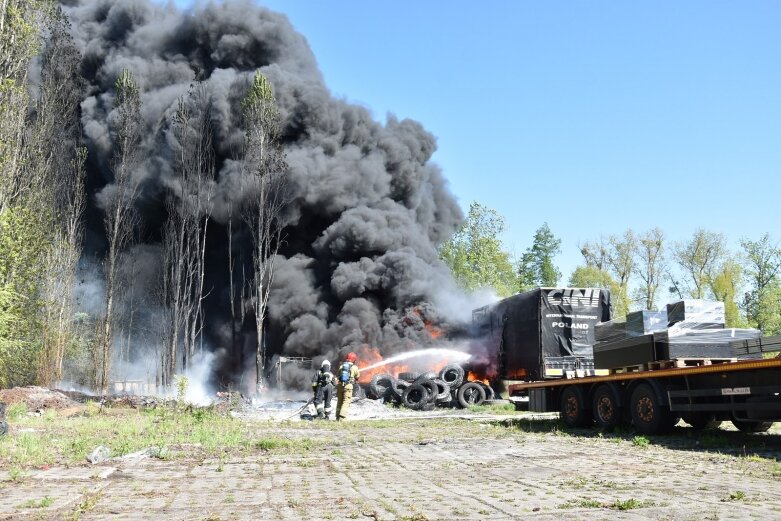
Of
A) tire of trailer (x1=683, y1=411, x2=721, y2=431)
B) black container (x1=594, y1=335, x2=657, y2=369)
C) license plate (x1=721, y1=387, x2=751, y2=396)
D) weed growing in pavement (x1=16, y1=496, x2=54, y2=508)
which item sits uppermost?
black container (x1=594, y1=335, x2=657, y2=369)

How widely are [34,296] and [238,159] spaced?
13.8m

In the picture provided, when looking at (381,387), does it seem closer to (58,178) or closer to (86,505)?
(86,505)

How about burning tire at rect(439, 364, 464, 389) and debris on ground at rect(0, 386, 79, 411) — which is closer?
debris on ground at rect(0, 386, 79, 411)

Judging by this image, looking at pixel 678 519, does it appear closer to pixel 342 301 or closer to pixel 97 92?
pixel 342 301

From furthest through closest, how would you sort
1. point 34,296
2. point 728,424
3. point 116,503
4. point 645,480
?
point 34,296, point 728,424, point 645,480, point 116,503

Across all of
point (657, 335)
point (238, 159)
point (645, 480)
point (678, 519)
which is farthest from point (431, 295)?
point (678, 519)

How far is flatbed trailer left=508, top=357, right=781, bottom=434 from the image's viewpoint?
32.0 feet

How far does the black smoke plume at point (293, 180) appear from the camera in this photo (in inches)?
1248

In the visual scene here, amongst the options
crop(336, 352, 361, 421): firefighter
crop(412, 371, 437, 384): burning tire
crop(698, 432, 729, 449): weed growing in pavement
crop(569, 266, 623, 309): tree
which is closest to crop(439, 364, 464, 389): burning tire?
crop(412, 371, 437, 384): burning tire

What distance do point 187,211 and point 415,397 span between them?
1932 centimetres

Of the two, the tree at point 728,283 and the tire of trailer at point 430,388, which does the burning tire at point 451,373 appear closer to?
the tire of trailer at point 430,388

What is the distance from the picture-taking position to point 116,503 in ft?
20.4

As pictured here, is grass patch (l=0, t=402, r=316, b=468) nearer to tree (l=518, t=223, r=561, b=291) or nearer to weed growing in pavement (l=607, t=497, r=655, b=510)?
weed growing in pavement (l=607, t=497, r=655, b=510)

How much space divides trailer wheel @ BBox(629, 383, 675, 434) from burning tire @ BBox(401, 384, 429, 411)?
10444 mm
